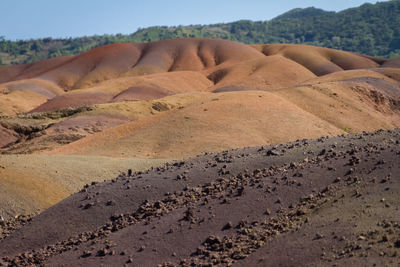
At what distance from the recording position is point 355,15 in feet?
408

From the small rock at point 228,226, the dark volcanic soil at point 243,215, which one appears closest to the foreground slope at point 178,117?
the dark volcanic soil at point 243,215

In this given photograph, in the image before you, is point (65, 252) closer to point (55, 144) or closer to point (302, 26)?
point (55, 144)

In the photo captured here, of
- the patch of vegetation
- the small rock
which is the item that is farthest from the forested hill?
the small rock

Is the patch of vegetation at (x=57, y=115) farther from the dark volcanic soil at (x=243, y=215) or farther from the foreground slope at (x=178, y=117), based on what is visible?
the dark volcanic soil at (x=243, y=215)

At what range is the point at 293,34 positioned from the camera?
133875 millimetres

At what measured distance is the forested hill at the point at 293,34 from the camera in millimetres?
107438

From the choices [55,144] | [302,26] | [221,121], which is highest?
[302,26]

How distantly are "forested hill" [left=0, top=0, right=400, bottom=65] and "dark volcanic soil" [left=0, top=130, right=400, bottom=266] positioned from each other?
96.2 metres

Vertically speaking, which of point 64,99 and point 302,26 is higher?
point 302,26

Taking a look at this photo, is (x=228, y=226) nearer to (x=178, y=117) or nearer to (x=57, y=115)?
(x=178, y=117)

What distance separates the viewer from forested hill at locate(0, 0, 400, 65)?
107 m

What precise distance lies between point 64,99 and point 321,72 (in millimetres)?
31807

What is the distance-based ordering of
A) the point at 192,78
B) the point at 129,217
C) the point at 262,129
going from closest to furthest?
1. the point at 129,217
2. the point at 262,129
3. the point at 192,78

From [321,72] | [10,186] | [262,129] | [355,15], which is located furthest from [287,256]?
[355,15]
